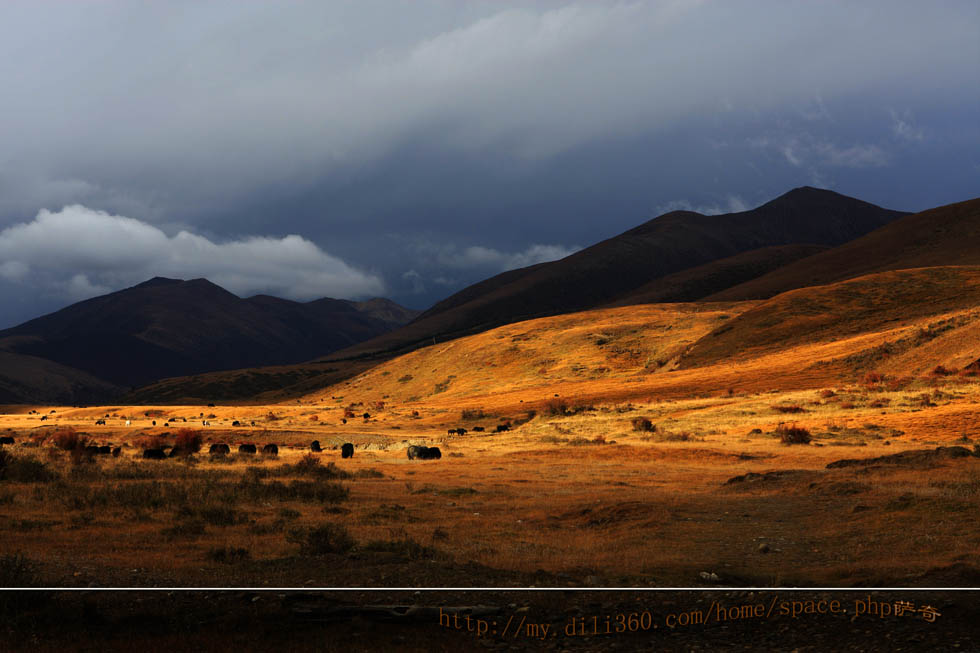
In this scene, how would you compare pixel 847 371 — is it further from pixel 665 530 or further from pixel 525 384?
pixel 665 530

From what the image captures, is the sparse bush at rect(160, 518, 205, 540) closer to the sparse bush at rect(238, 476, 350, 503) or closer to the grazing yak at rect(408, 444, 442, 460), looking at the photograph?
the sparse bush at rect(238, 476, 350, 503)

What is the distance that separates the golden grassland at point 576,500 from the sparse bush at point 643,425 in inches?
11.4

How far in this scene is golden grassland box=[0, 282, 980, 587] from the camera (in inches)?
435

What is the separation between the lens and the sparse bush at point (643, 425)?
41.1 m

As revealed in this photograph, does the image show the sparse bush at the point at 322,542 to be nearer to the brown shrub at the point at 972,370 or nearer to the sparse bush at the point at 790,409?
the sparse bush at the point at 790,409

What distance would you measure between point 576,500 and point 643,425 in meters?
23.7

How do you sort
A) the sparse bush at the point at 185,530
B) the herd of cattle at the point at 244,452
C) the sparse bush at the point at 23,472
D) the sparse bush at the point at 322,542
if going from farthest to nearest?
the herd of cattle at the point at 244,452 < the sparse bush at the point at 23,472 < the sparse bush at the point at 185,530 < the sparse bush at the point at 322,542

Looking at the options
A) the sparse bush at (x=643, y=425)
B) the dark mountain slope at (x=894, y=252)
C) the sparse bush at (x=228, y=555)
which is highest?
the dark mountain slope at (x=894, y=252)

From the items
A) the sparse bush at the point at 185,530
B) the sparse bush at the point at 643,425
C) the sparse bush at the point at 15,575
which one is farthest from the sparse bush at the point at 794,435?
A: the sparse bush at the point at 15,575

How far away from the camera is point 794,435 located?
3403 cm

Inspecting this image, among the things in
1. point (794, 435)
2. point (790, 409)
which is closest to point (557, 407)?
point (790, 409)

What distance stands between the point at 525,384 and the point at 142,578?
3027 inches
